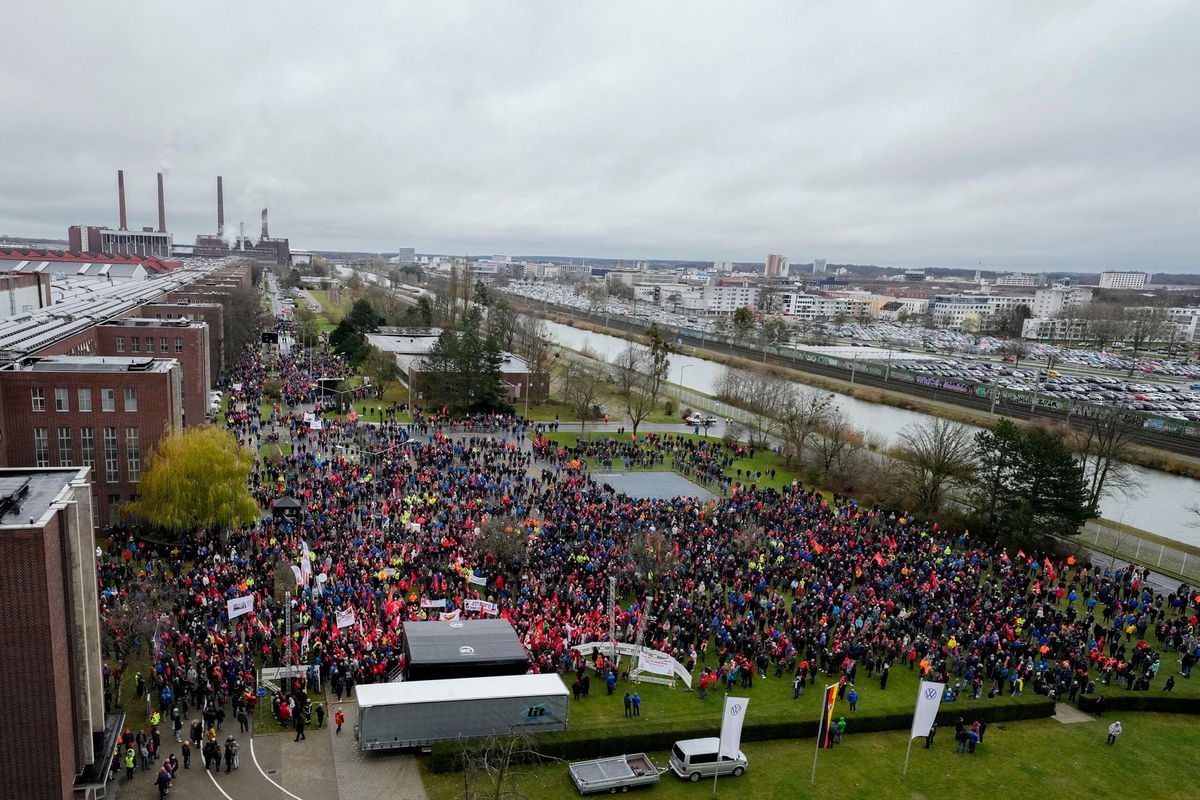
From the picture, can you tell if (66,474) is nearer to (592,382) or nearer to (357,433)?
(357,433)

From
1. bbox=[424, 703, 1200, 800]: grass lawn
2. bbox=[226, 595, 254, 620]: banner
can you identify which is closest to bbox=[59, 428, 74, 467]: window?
bbox=[226, 595, 254, 620]: banner

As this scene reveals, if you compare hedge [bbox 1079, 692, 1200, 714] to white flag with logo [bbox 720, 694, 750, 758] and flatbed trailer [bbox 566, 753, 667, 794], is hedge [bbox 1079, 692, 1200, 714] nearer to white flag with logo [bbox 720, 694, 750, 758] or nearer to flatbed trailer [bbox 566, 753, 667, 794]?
white flag with logo [bbox 720, 694, 750, 758]

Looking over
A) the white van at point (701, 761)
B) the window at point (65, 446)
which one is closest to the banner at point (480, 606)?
the white van at point (701, 761)

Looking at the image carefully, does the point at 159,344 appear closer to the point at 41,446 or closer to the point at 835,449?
the point at 41,446

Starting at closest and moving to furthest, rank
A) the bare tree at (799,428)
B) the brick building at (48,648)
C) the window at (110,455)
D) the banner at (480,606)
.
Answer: the brick building at (48,648), the banner at (480,606), the window at (110,455), the bare tree at (799,428)

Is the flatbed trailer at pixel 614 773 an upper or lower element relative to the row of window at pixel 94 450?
lower

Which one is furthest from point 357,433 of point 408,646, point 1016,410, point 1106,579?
point 1016,410

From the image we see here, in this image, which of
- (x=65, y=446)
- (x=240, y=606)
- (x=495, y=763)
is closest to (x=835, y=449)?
(x=495, y=763)

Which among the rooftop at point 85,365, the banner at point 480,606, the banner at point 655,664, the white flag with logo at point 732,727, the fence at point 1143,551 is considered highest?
the rooftop at point 85,365

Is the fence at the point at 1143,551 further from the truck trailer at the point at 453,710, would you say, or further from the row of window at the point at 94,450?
the row of window at the point at 94,450
